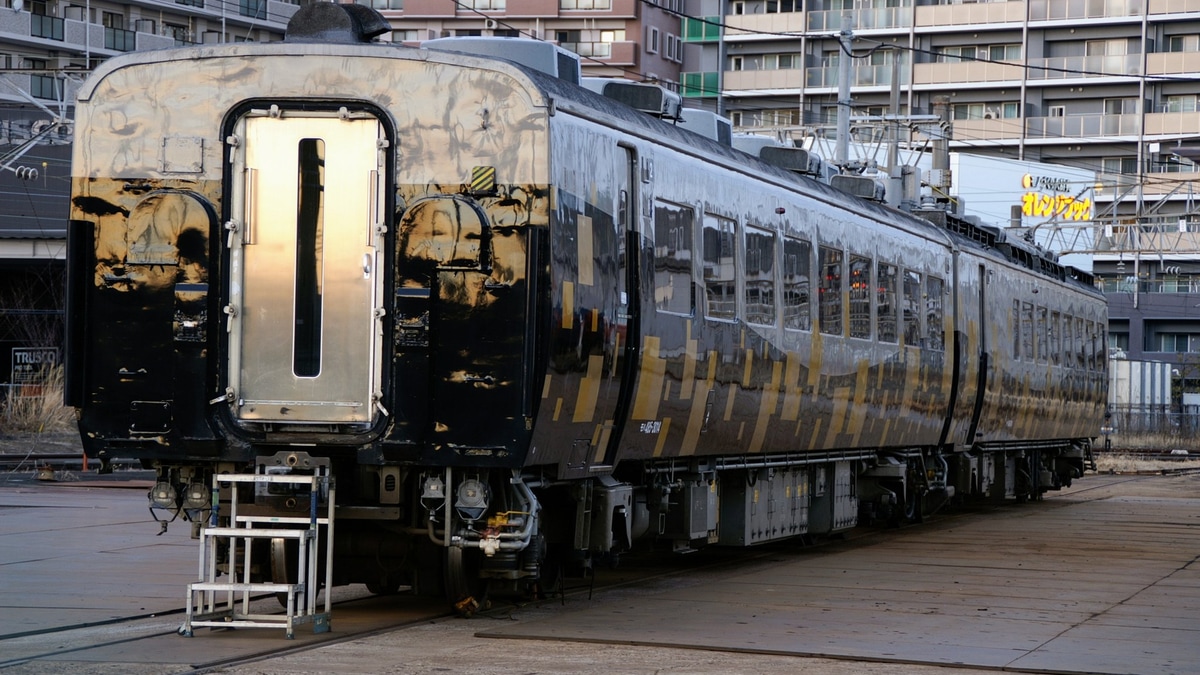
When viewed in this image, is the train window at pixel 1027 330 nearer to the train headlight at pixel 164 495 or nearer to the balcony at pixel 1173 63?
the train headlight at pixel 164 495

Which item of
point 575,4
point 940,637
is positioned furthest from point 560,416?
point 575,4

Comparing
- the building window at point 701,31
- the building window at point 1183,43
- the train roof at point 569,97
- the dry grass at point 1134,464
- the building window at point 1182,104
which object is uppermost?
the building window at point 701,31

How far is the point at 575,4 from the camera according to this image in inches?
3376

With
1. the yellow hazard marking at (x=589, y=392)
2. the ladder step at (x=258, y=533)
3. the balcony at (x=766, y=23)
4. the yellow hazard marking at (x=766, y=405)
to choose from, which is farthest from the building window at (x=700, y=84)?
the ladder step at (x=258, y=533)

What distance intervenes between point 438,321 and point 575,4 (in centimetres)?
7689

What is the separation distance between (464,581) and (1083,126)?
7684 cm

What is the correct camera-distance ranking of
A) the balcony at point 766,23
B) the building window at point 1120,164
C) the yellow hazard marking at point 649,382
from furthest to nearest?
the balcony at point 766,23, the building window at point 1120,164, the yellow hazard marking at point 649,382

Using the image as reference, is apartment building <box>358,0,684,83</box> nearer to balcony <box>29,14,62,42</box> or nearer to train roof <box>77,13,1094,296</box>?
balcony <box>29,14,62,42</box>

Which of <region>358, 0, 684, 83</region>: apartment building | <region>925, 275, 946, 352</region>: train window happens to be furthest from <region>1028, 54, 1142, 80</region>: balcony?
<region>925, 275, 946, 352</region>: train window

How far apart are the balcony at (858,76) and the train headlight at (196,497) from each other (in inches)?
3024

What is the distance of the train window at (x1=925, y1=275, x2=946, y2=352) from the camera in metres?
20.4

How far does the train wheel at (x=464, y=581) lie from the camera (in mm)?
11117

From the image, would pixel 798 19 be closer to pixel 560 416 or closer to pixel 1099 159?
pixel 1099 159

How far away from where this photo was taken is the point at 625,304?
39.7 ft
